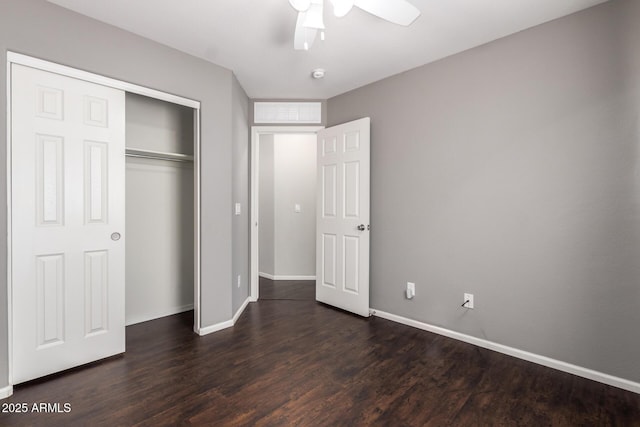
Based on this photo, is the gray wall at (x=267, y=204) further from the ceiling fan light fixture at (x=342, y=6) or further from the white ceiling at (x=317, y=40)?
the ceiling fan light fixture at (x=342, y=6)

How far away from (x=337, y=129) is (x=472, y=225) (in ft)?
5.66

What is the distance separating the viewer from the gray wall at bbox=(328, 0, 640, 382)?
1.97 metres

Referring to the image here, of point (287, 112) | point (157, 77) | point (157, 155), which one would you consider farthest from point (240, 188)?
point (157, 77)

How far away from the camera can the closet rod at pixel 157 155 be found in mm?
2831

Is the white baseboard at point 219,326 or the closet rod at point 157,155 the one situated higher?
the closet rod at point 157,155

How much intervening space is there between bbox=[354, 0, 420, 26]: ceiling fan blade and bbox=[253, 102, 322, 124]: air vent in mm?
Result: 2061


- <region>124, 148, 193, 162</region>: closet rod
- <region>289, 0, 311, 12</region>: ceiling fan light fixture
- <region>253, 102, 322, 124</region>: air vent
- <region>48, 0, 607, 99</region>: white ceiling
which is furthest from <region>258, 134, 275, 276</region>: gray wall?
<region>289, 0, 311, 12</region>: ceiling fan light fixture

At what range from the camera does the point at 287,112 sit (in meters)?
3.71

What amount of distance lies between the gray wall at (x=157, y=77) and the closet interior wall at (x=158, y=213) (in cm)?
65

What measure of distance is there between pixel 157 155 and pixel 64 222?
3.62 feet

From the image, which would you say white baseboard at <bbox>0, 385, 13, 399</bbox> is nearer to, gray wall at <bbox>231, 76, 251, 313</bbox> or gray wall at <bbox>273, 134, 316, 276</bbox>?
gray wall at <bbox>231, 76, 251, 313</bbox>

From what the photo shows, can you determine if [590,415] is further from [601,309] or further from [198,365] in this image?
[198,365]

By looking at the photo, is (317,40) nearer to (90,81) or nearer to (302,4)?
(302,4)

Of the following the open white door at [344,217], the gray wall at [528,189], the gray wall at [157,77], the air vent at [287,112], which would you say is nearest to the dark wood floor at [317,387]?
the gray wall at [528,189]
